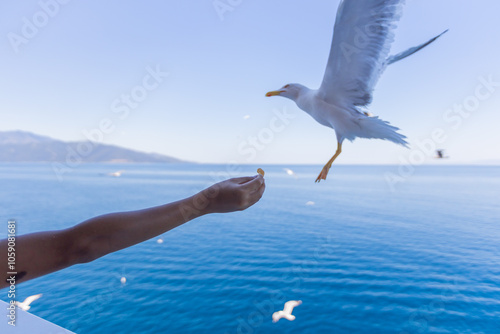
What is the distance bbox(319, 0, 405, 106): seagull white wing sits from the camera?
117 cm

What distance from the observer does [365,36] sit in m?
1.24

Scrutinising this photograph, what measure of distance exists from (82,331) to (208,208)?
16.1 feet

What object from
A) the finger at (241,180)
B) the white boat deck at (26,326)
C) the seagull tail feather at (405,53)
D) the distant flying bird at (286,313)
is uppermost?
the seagull tail feather at (405,53)

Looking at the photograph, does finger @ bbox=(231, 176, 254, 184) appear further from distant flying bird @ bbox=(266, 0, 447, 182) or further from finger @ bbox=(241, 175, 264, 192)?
distant flying bird @ bbox=(266, 0, 447, 182)

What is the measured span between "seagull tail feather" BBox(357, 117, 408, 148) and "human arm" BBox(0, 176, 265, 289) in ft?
3.06

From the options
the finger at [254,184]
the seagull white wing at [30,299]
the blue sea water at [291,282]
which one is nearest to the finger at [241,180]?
the finger at [254,184]

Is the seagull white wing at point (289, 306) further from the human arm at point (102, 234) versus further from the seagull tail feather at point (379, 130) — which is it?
the human arm at point (102, 234)

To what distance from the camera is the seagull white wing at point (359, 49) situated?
1169 millimetres

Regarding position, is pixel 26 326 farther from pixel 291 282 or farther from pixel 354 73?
pixel 291 282

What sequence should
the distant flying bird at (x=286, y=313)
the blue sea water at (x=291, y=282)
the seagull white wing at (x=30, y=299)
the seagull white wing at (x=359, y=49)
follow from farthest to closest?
1. the seagull white wing at (x=30, y=299)
2. the distant flying bird at (x=286, y=313)
3. the blue sea water at (x=291, y=282)
4. the seagull white wing at (x=359, y=49)

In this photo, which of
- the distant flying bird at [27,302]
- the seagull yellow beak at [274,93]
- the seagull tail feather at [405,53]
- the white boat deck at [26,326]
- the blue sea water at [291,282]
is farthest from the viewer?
the distant flying bird at [27,302]

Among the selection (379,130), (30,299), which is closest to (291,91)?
(379,130)

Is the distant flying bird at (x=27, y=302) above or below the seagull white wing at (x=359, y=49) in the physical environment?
below

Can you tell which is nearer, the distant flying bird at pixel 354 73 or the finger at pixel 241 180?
the finger at pixel 241 180
